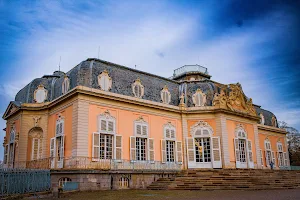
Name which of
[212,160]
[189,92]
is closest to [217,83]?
[189,92]

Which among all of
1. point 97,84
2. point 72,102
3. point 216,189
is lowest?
point 216,189

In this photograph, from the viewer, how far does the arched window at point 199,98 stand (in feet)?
82.5

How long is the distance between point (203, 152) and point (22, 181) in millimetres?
14821

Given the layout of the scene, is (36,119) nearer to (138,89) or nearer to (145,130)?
(138,89)

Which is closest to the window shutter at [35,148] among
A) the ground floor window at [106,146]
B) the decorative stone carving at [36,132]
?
the decorative stone carving at [36,132]

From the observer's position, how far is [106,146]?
64.3 feet

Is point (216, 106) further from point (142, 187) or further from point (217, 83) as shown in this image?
point (142, 187)

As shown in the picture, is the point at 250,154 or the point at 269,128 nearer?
the point at 250,154

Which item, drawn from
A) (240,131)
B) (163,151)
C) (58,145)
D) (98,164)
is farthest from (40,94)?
(240,131)

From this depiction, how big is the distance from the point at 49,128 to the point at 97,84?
17.5 feet

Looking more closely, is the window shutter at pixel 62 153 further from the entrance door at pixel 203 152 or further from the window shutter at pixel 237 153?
the window shutter at pixel 237 153

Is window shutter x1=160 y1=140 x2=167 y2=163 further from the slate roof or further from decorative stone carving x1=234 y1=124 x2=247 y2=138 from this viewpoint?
decorative stone carving x1=234 y1=124 x2=247 y2=138

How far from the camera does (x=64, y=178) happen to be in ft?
55.3

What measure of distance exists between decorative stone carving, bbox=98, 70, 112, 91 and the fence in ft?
25.4
